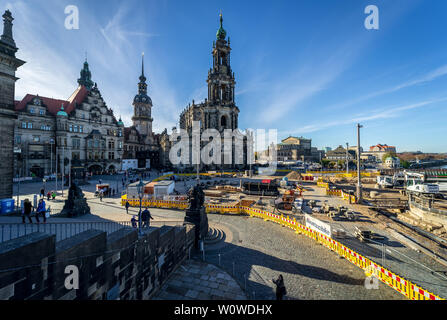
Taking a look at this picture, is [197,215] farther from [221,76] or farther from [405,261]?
[221,76]

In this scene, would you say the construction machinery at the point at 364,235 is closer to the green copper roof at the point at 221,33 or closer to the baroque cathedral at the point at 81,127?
the baroque cathedral at the point at 81,127

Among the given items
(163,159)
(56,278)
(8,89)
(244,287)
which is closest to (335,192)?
(244,287)

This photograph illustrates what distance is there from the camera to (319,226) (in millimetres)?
11242

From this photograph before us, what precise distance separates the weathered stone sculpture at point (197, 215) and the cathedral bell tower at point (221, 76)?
46373mm

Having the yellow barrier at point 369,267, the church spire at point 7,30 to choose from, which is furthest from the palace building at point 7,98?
the yellow barrier at point 369,267

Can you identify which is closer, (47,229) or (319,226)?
(47,229)

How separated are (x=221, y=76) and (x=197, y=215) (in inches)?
2077

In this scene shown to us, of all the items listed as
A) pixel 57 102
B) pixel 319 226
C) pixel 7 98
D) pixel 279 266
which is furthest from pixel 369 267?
pixel 57 102

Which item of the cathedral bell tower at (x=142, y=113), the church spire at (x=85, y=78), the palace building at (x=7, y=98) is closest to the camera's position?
the palace building at (x=7, y=98)

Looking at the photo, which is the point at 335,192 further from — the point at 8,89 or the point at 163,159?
the point at 163,159

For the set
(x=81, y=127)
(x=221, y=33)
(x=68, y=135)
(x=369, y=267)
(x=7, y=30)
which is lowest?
(x=369, y=267)

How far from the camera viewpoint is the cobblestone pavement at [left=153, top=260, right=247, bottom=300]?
266 inches

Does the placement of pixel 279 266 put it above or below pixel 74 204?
below

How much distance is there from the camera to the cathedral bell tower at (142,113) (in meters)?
72.1
